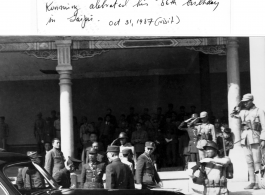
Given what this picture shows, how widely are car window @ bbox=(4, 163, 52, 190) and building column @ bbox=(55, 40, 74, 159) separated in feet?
21.1

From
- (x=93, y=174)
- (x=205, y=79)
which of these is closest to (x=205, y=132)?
(x=93, y=174)

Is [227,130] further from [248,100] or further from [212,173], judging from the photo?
[212,173]

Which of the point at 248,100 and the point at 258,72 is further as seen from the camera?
the point at 258,72

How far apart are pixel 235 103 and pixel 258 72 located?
1627 millimetres

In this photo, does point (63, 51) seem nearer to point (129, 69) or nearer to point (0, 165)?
point (129, 69)

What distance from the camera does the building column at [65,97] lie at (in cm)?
1305

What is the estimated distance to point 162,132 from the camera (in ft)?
53.4

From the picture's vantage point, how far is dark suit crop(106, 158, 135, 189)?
346 inches

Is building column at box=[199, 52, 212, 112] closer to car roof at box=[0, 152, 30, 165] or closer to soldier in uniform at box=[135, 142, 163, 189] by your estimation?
soldier in uniform at box=[135, 142, 163, 189]

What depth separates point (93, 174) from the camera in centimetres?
962
